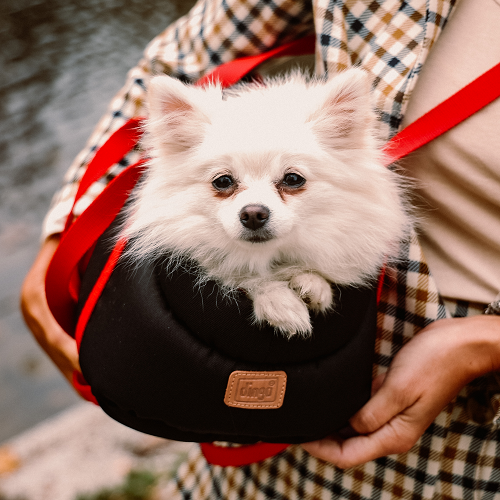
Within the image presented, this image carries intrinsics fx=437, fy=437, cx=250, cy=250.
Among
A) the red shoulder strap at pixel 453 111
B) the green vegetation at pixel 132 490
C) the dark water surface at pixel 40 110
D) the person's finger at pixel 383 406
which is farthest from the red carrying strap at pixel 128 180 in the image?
the dark water surface at pixel 40 110

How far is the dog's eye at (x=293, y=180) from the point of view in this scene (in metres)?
0.95

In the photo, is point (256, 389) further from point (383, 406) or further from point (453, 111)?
point (453, 111)

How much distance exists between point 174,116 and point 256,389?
2.06 feet

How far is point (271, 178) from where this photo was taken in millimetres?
948

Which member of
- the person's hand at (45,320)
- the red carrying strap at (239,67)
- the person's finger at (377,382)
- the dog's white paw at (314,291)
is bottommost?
the person's finger at (377,382)

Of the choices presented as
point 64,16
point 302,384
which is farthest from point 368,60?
point 64,16

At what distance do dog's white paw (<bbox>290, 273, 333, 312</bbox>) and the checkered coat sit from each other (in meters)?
0.23

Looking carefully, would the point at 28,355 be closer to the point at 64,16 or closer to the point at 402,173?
the point at 402,173

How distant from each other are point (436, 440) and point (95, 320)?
0.85 m

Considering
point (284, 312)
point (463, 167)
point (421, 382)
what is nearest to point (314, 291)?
point (284, 312)

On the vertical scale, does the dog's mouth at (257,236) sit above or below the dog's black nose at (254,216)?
below

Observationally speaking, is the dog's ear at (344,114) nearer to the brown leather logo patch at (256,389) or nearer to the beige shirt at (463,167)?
the beige shirt at (463,167)

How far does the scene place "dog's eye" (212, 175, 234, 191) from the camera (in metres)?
0.97

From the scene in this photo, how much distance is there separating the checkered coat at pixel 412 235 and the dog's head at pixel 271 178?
13cm
